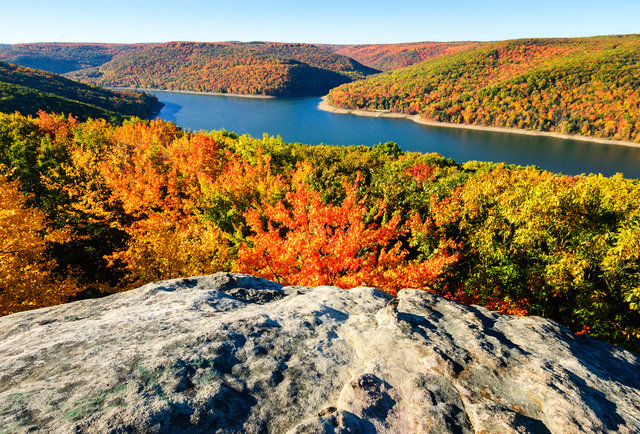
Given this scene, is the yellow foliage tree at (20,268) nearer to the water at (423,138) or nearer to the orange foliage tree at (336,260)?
the orange foliage tree at (336,260)

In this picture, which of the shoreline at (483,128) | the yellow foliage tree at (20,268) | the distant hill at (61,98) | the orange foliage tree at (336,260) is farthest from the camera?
the shoreline at (483,128)

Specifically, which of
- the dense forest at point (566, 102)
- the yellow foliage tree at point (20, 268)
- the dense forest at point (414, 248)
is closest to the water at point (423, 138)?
the dense forest at point (566, 102)

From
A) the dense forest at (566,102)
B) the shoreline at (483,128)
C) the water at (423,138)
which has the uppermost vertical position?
the dense forest at (566,102)

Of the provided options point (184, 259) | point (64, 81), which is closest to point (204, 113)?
point (64, 81)

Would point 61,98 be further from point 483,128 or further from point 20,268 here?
point 483,128

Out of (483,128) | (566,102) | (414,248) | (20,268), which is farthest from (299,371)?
(566,102)

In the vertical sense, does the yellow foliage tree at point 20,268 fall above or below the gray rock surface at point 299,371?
below

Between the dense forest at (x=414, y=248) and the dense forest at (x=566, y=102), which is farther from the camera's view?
the dense forest at (x=566, y=102)
